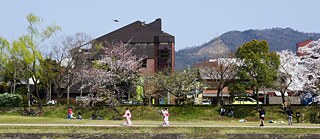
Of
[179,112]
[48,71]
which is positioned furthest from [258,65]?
[48,71]

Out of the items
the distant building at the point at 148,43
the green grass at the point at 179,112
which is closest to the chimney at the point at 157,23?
the distant building at the point at 148,43

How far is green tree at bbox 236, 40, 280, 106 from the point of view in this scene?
46188mm

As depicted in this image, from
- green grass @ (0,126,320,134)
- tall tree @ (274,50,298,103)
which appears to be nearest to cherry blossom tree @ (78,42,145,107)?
tall tree @ (274,50,298,103)

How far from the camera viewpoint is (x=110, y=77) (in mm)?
50344

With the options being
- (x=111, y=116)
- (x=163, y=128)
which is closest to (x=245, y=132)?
(x=163, y=128)

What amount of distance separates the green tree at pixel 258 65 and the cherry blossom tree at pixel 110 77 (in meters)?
11.9

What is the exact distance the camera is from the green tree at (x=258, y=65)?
46188 mm

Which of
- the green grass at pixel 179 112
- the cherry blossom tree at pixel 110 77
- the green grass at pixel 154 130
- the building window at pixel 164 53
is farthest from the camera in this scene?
the building window at pixel 164 53

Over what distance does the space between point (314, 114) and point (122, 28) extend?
117 ft

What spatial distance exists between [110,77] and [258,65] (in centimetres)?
1489

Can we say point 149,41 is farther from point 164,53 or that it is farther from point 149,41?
point 164,53

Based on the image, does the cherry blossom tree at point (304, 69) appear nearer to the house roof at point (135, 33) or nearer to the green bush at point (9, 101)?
the house roof at point (135, 33)

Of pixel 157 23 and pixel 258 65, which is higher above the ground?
pixel 157 23

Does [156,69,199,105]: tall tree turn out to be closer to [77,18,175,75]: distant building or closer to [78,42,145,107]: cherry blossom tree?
[78,42,145,107]: cherry blossom tree
